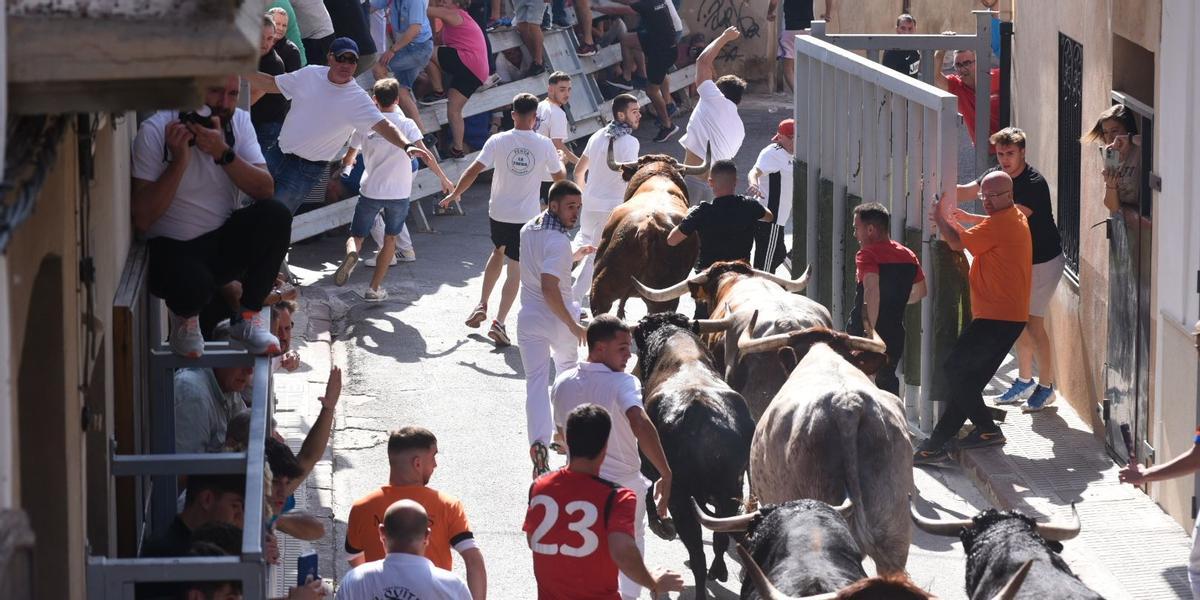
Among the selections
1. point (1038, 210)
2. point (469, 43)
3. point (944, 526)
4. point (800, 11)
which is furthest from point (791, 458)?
point (800, 11)

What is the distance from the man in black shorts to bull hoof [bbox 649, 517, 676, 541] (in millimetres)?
13594

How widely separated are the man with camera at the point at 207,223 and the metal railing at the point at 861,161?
5.65 metres

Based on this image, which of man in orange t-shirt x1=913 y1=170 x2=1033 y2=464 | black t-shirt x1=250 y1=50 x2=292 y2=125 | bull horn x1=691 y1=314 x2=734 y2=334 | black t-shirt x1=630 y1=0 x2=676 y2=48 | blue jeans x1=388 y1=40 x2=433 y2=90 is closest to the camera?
bull horn x1=691 y1=314 x2=734 y2=334

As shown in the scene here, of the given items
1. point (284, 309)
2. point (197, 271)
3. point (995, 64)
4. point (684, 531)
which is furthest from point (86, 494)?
point (995, 64)

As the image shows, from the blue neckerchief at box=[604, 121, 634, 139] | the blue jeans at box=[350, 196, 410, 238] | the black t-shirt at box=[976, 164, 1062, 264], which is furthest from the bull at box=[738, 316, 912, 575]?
the blue jeans at box=[350, 196, 410, 238]

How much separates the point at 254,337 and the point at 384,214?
8253 millimetres

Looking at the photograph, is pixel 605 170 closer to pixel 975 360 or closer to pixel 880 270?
pixel 880 270

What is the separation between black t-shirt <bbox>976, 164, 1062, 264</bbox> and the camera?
470 inches

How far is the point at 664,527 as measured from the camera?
9234 millimetres

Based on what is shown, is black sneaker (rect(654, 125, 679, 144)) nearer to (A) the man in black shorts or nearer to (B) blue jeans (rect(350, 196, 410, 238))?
(A) the man in black shorts

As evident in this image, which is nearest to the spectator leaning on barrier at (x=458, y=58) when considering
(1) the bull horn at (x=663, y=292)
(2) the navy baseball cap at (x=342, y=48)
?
(2) the navy baseball cap at (x=342, y=48)

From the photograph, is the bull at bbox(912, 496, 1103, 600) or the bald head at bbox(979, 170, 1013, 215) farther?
the bald head at bbox(979, 170, 1013, 215)

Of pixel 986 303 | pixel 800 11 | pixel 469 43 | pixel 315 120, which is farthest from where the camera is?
pixel 800 11

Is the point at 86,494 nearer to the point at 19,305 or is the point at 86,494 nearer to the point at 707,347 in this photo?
the point at 19,305
